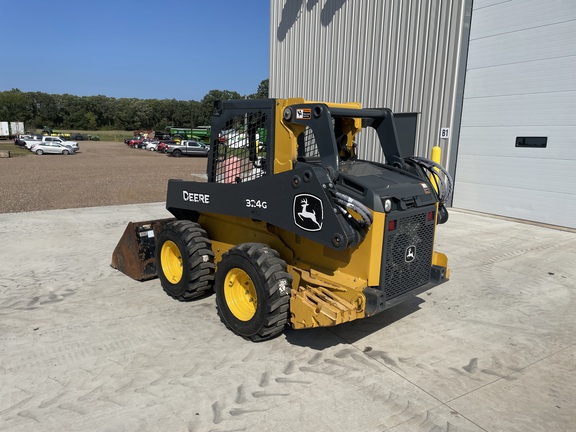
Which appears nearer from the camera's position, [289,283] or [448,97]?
[289,283]

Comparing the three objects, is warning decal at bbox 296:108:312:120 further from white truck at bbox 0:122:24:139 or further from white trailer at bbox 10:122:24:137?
white trailer at bbox 10:122:24:137

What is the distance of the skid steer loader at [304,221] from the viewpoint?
11.9 feet

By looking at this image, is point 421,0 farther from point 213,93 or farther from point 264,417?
point 213,93

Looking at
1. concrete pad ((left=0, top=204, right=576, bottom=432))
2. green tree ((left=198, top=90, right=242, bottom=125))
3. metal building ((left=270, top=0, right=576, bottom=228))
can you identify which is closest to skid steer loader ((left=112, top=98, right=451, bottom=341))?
concrete pad ((left=0, top=204, right=576, bottom=432))

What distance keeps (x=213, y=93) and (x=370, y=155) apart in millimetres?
109368

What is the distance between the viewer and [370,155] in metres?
13.5

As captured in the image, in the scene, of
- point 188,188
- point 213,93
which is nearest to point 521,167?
point 188,188

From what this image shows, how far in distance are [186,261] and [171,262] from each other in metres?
0.63

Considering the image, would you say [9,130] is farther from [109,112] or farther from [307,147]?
[307,147]

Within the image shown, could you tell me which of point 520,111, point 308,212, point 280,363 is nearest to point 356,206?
point 308,212

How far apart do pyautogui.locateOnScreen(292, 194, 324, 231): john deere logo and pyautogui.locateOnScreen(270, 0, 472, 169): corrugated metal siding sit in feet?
29.3

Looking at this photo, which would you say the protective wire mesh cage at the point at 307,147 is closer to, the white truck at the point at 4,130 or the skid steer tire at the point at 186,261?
the skid steer tire at the point at 186,261

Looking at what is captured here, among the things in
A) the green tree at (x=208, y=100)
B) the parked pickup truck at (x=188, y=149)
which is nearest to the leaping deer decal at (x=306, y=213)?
the parked pickup truck at (x=188, y=149)

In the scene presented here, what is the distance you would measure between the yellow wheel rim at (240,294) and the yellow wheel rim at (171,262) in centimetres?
118
